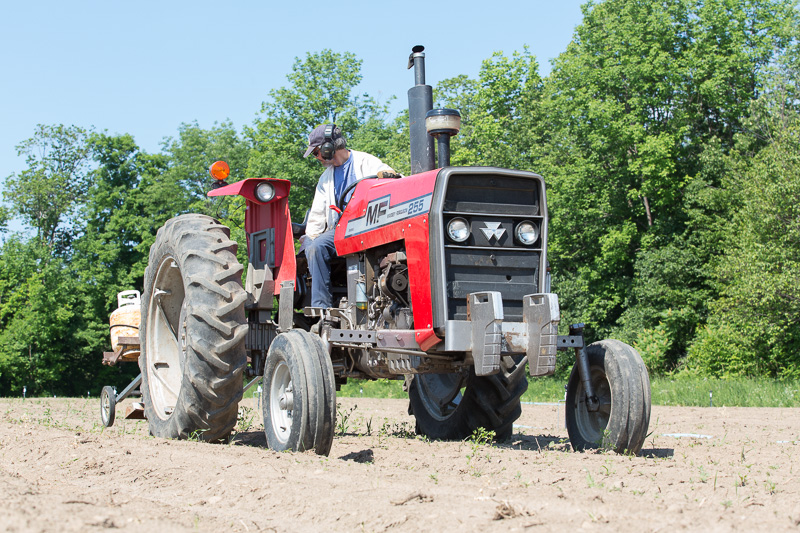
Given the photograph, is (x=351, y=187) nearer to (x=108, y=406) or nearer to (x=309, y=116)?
(x=108, y=406)

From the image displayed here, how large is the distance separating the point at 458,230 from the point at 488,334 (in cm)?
84

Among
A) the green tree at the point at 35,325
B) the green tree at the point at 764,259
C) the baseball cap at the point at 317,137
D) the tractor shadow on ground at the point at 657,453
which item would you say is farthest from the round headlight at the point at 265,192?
the green tree at the point at 35,325

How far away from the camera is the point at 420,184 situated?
20.8 ft

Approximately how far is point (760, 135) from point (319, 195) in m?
25.2

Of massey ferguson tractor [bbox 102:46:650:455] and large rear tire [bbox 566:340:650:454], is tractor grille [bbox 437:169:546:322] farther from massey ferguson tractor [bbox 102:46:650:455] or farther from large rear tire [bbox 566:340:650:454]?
large rear tire [bbox 566:340:650:454]

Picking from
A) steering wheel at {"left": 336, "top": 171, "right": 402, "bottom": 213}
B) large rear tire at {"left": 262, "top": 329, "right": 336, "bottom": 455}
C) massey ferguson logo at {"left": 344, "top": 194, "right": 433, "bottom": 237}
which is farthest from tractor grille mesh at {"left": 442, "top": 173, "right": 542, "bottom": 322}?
steering wheel at {"left": 336, "top": 171, "right": 402, "bottom": 213}

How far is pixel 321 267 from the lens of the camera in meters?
7.23

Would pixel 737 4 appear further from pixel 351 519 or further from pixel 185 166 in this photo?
pixel 351 519

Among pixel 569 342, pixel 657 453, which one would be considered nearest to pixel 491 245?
pixel 569 342

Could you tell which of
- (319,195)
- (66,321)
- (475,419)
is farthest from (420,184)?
(66,321)

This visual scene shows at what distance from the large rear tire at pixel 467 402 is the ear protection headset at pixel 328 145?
7.51ft

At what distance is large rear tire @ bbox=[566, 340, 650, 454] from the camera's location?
594 cm

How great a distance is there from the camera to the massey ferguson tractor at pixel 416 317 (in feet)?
19.5

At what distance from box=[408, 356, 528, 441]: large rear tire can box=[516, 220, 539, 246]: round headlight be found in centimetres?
97
